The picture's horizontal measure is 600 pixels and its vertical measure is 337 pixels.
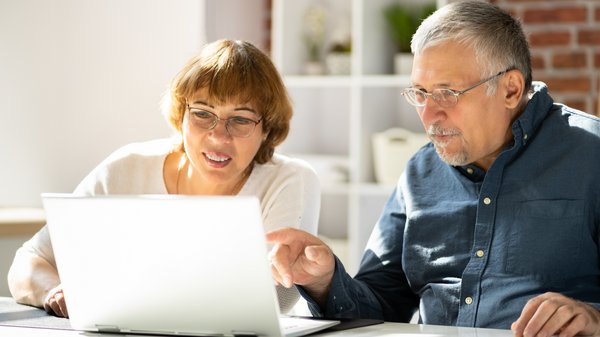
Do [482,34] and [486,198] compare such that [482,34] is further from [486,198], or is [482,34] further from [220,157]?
[220,157]

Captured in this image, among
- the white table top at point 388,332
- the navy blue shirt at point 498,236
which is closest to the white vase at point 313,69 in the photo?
the navy blue shirt at point 498,236

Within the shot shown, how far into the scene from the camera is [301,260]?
1.78m

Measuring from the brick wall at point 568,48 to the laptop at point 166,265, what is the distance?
2600 mm

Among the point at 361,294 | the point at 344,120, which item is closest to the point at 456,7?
the point at 361,294

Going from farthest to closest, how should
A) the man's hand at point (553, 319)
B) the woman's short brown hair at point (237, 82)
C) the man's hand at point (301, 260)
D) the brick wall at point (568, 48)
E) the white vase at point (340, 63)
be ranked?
the white vase at point (340, 63), the brick wall at point (568, 48), the woman's short brown hair at point (237, 82), the man's hand at point (301, 260), the man's hand at point (553, 319)

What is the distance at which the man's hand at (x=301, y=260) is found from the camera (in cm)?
168

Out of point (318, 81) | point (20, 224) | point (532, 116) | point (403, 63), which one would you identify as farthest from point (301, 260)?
point (318, 81)

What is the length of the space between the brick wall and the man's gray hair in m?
1.99

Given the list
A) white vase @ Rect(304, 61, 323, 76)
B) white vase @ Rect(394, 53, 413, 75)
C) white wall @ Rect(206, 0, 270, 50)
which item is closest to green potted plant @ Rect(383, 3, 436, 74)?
white vase @ Rect(394, 53, 413, 75)

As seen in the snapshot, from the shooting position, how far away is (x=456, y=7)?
1.96m

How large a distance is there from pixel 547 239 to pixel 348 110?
256cm

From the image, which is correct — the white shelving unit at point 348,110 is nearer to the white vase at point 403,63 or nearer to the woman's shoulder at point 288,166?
the white vase at point 403,63

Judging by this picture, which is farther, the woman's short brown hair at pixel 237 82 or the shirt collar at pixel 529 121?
the woman's short brown hair at pixel 237 82

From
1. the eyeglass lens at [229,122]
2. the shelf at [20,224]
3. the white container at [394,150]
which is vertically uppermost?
the eyeglass lens at [229,122]
